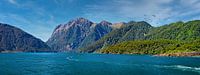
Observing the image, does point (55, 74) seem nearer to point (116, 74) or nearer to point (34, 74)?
point (34, 74)

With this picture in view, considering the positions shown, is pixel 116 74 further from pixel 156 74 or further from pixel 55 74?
pixel 55 74

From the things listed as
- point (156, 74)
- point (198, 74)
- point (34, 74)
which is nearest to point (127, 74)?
point (156, 74)

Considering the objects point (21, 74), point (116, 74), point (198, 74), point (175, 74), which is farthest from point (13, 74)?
point (198, 74)

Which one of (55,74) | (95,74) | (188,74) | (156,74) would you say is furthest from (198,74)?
(55,74)

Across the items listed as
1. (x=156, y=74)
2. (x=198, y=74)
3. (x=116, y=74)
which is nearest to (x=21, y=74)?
(x=116, y=74)

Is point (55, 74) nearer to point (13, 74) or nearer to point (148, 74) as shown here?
point (13, 74)

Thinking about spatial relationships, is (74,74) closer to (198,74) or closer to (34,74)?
(34,74)
